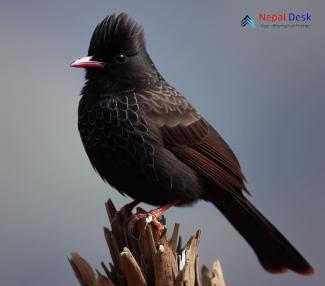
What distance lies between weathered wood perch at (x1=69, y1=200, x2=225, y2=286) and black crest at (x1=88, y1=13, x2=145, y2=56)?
171 cm

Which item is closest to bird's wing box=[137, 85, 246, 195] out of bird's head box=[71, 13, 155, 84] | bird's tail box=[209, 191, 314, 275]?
bird's tail box=[209, 191, 314, 275]

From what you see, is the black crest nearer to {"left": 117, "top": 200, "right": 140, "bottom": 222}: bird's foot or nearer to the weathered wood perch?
{"left": 117, "top": 200, "right": 140, "bottom": 222}: bird's foot

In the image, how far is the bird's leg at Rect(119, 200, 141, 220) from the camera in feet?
15.2

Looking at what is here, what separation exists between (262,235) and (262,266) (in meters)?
0.26

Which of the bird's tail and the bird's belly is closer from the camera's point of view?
the bird's belly

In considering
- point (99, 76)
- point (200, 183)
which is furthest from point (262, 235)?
point (99, 76)

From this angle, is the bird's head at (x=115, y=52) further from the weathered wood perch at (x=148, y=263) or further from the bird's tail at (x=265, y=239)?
the weathered wood perch at (x=148, y=263)

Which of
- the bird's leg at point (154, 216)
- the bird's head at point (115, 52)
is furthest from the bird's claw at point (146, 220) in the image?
the bird's head at point (115, 52)

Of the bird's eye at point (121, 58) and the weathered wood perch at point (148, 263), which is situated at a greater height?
the bird's eye at point (121, 58)

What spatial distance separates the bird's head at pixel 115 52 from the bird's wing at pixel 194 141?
0.29m

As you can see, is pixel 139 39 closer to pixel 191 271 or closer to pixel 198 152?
pixel 198 152

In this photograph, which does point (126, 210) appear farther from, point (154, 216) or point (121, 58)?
point (121, 58)

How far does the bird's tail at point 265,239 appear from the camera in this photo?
17.5 ft

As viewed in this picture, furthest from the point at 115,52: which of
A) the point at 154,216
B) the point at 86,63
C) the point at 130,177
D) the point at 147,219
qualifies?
the point at 147,219
